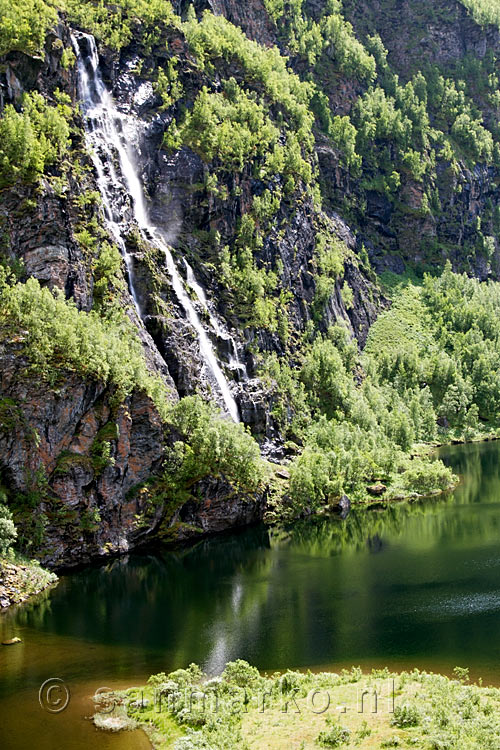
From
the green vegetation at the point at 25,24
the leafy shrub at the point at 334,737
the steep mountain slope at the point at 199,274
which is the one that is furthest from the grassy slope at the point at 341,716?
the green vegetation at the point at 25,24

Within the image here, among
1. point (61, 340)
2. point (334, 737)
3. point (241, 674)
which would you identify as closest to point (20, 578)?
point (61, 340)

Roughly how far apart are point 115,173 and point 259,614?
6787 cm

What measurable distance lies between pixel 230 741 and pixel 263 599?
22.8 meters

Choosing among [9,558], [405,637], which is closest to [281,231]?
[9,558]

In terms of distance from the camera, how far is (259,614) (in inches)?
1953

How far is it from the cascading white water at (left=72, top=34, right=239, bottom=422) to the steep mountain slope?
39cm

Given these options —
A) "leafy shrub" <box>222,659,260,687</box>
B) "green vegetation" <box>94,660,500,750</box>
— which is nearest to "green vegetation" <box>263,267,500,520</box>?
"leafy shrub" <box>222,659,260,687</box>

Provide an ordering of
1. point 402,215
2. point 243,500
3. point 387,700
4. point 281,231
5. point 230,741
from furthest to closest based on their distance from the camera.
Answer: point 402,215 → point 281,231 → point 243,500 → point 387,700 → point 230,741

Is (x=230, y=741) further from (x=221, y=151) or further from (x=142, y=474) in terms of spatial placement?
(x=221, y=151)

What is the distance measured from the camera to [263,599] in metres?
53.1

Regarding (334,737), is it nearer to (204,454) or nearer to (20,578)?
(20,578)

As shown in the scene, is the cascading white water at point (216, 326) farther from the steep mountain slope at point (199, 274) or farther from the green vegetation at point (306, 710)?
the green vegetation at point (306, 710)

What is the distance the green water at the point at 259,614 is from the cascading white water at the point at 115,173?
28.7 metres

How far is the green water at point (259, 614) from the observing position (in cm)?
3853
